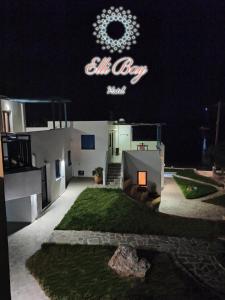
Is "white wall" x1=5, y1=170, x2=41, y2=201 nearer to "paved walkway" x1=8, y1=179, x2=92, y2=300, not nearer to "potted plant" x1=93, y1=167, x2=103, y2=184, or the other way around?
"paved walkway" x1=8, y1=179, x2=92, y2=300

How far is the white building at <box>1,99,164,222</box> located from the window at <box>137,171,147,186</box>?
92 millimetres

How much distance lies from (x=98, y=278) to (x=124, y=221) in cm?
521

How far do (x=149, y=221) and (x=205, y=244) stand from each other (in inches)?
138

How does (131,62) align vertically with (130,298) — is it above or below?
above

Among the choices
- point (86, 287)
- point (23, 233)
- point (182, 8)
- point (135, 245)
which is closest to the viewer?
point (86, 287)

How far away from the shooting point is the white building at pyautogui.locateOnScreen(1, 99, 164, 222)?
15.0 m

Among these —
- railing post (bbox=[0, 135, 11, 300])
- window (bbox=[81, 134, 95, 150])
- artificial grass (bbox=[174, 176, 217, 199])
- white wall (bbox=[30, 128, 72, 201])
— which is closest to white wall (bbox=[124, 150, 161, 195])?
artificial grass (bbox=[174, 176, 217, 199])

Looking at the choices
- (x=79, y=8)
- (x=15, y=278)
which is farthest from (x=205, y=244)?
(x=79, y=8)

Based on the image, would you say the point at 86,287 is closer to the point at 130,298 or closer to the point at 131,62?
the point at 130,298

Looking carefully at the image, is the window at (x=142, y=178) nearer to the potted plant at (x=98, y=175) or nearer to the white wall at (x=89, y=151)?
the white wall at (x=89, y=151)

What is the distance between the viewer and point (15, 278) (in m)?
10.0

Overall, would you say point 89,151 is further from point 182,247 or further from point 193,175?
point 193,175

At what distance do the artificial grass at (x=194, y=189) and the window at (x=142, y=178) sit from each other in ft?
12.9

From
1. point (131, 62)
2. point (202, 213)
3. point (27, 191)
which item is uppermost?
point (131, 62)
